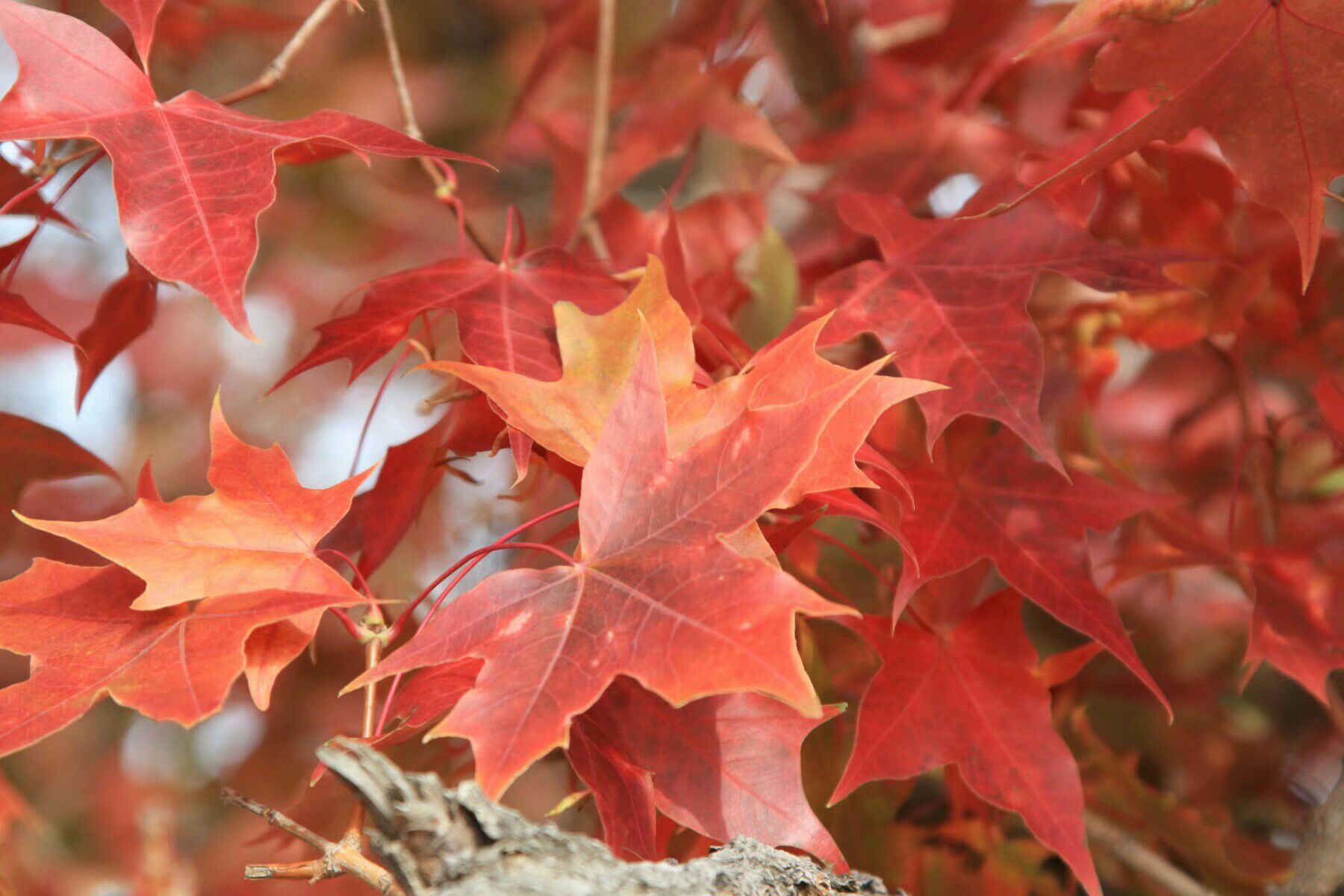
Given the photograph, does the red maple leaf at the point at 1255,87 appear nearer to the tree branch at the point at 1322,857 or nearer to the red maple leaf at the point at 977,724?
the red maple leaf at the point at 977,724

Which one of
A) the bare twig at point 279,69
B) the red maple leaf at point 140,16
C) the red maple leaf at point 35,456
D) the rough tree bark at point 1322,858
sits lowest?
the rough tree bark at point 1322,858

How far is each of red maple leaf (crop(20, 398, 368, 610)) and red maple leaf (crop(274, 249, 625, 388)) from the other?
0.21 ft

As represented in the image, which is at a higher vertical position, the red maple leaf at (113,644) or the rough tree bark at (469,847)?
the red maple leaf at (113,644)

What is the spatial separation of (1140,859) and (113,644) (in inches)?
23.7

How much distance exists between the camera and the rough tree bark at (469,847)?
0.89ft

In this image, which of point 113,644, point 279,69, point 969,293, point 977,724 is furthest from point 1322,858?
point 279,69

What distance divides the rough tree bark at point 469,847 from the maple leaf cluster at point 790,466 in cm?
1

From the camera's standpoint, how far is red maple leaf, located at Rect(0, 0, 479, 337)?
0.38 m

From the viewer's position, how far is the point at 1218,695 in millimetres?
914

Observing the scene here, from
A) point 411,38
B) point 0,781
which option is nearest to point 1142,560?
point 0,781

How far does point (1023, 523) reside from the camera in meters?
0.50

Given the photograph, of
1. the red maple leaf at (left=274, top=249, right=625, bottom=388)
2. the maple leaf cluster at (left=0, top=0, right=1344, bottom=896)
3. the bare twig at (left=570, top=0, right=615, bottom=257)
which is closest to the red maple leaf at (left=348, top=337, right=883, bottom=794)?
the maple leaf cluster at (left=0, top=0, right=1344, bottom=896)

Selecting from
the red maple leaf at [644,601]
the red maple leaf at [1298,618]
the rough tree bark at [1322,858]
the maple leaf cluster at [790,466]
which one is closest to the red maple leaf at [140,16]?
the maple leaf cluster at [790,466]

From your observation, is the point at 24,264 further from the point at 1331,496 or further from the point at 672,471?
the point at 1331,496
